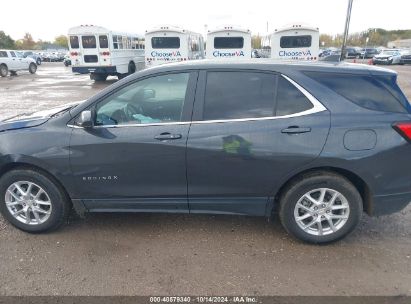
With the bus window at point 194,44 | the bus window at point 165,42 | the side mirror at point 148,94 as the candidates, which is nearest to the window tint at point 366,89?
the side mirror at point 148,94

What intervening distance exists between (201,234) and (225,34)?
44.2 feet

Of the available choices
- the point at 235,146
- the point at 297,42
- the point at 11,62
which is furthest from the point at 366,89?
the point at 11,62

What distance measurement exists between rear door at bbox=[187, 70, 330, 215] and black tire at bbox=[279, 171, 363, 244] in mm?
168

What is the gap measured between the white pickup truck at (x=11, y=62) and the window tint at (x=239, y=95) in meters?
24.3

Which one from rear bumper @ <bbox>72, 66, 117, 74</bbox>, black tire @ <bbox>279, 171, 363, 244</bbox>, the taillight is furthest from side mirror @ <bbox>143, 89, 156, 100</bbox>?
rear bumper @ <bbox>72, 66, 117, 74</bbox>

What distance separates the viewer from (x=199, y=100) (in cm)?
306

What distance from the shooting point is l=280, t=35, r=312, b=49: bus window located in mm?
15406

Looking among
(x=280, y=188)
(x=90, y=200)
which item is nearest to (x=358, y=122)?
(x=280, y=188)

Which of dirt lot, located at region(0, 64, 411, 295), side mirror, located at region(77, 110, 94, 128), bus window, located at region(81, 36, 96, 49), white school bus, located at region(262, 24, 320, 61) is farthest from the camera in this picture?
bus window, located at region(81, 36, 96, 49)

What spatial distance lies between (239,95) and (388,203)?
1.66 metres

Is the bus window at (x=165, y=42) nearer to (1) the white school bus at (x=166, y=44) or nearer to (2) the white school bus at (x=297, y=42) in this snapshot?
(1) the white school bus at (x=166, y=44)

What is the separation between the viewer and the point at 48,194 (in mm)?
3287

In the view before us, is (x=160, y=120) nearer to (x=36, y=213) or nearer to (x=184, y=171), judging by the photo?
(x=184, y=171)

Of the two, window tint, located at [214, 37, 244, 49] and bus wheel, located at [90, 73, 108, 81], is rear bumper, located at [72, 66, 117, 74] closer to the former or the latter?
bus wheel, located at [90, 73, 108, 81]
